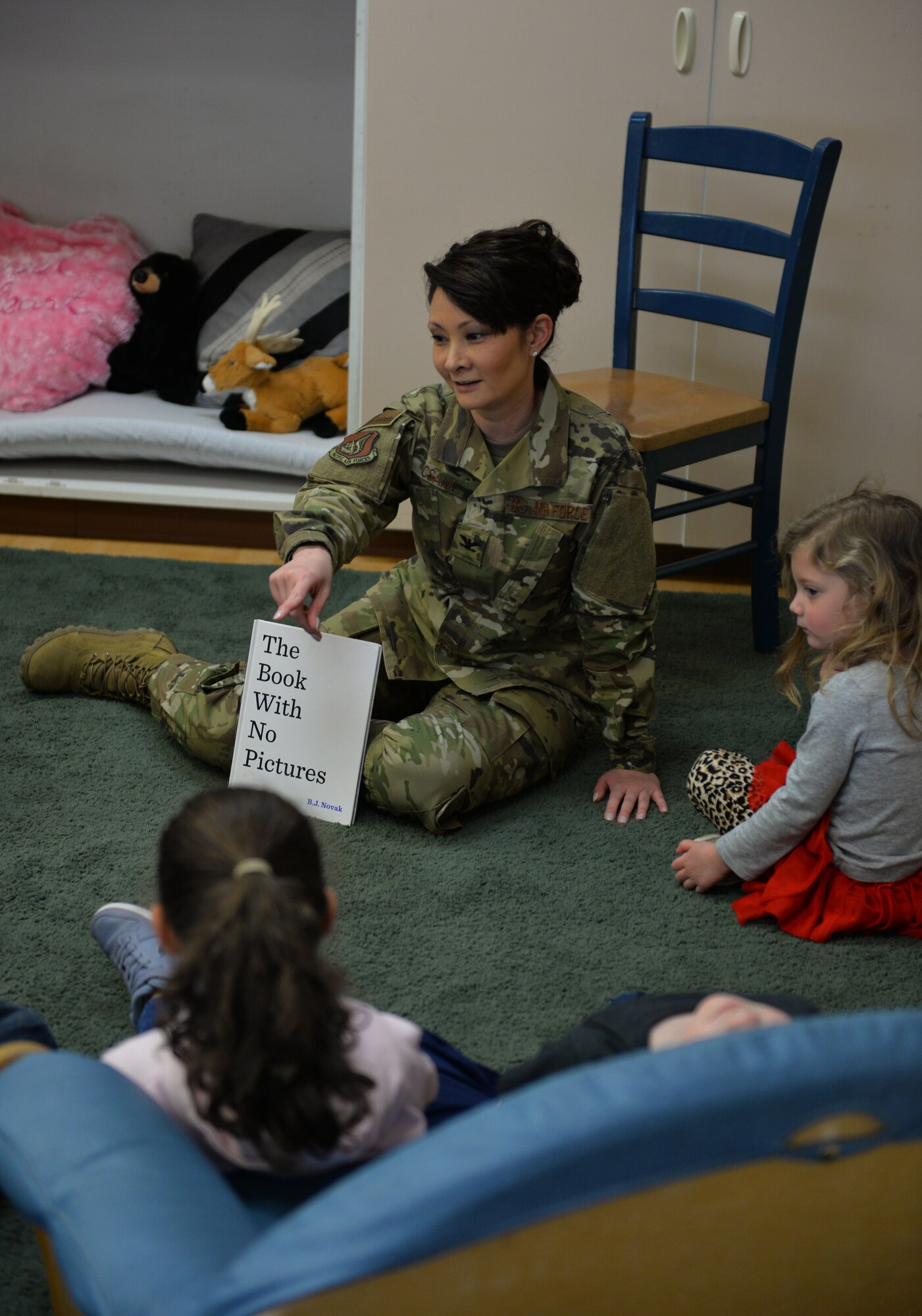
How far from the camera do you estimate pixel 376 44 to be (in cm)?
244

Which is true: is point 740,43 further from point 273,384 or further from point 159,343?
point 159,343

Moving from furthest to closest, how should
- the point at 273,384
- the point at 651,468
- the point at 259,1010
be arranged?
the point at 273,384
the point at 651,468
the point at 259,1010

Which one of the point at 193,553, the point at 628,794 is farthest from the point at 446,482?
the point at 193,553

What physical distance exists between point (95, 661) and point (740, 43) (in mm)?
1677

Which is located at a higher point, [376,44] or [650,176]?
[376,44]

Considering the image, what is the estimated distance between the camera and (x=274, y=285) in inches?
123

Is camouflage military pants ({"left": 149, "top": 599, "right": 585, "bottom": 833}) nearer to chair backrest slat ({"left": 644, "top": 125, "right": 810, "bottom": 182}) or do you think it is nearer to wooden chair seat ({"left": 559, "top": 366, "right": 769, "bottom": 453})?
wooden chair seat ({"left": 559, "top": 366, "right": 769, "bottom": 453})

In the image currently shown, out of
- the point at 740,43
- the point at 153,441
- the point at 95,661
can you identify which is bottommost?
the point at 95,661

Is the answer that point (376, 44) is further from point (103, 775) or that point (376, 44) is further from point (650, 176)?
point (103, 775)

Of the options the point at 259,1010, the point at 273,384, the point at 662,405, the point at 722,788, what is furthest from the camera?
the point at 273,384

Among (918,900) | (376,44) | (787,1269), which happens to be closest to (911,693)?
(918,900)

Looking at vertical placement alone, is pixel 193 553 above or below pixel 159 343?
below

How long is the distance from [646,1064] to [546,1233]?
10cm

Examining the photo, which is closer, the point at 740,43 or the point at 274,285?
the point at 740,43
